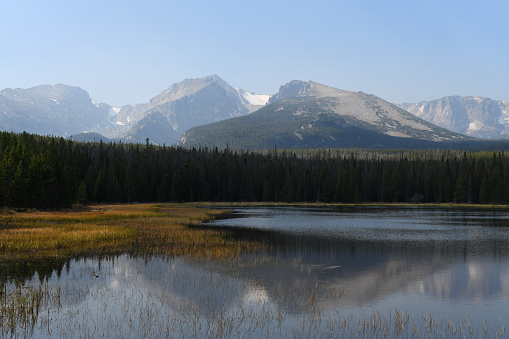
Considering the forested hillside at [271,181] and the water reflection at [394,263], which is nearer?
the water reflection at [394,263]

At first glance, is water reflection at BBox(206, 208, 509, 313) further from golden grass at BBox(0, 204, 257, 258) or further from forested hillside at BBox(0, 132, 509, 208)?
forested hillside at BBox(0, 132, 509, 208)

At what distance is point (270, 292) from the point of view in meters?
29.2

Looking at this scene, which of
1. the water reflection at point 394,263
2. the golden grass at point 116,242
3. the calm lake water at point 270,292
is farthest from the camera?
the golden grass at point 116,242

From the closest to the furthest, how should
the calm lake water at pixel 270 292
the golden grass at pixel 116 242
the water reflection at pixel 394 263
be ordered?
the calm lake water at pixel 270 292 → the water reflection at pixel 394 263 → the golden grass at pixel 116 242

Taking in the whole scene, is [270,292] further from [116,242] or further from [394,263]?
[116,242]

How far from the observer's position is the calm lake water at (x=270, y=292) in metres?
22.2

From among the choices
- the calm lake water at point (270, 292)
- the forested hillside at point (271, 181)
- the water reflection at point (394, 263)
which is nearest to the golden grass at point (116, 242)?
the calm lake water at point (270, 292)

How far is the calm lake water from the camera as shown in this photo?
2222cm

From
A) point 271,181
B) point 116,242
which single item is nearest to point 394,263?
point 116,242

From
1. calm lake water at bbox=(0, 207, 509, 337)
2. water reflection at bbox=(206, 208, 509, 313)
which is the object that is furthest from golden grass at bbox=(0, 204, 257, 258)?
water reflection at bbox=(206, 208, 509, 313)

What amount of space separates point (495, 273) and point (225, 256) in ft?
81.6

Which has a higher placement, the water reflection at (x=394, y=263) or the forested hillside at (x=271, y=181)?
the forested hillside at (x=271, y=181)

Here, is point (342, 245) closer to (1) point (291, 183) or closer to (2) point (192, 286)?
(2) point (192, 286)

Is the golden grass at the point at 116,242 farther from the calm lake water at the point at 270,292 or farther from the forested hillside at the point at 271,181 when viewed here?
the forested hillside at the point at 271,181
